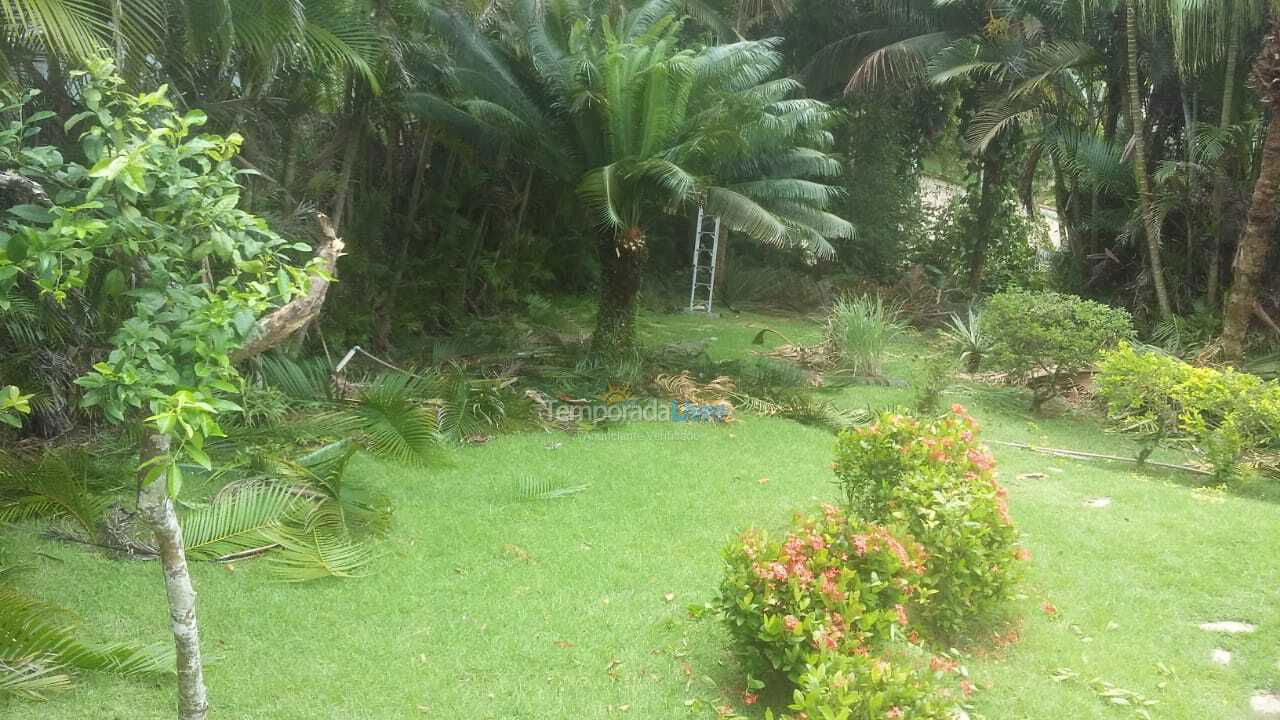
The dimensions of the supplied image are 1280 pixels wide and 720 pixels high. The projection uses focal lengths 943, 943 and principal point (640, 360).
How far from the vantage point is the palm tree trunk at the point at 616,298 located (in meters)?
8.44

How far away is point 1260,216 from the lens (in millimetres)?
8070

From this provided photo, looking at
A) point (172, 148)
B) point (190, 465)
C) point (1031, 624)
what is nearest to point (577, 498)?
point (190, 465)

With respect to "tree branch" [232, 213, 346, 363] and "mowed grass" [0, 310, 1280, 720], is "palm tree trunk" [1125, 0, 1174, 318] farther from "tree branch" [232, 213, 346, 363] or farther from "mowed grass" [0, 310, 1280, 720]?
"tree branch" [232, 213, 346, 363]

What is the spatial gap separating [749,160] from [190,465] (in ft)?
21.0

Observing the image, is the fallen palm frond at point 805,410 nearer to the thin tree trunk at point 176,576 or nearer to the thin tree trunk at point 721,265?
the thin tree trunk at point 176,576

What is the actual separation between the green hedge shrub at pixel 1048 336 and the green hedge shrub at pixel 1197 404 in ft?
2.90

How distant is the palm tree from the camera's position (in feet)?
24.9

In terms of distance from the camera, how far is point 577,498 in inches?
219

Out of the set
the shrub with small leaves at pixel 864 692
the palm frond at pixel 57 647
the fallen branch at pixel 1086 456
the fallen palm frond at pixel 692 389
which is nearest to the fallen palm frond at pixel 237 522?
the palm frond at pixel 57 647

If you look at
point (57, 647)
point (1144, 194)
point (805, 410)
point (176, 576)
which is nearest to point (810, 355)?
point (805, 410)

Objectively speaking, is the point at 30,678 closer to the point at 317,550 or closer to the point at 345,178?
the point at 317,550

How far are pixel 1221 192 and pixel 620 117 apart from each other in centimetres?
665

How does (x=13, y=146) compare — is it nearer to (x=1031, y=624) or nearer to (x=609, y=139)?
(x=1031, y=624)

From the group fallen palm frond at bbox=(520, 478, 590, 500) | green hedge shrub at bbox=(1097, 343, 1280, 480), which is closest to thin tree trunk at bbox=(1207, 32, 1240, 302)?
green hedge shrub at bbox=(1097, 343, 1280, 480)
